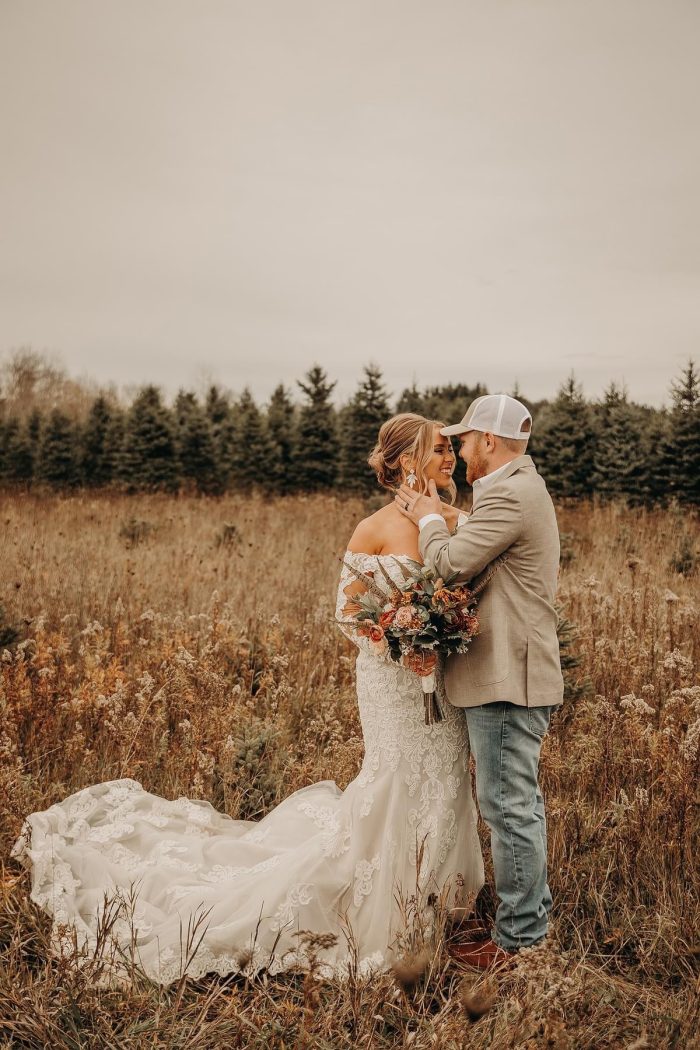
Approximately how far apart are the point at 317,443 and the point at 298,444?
0.65 metres

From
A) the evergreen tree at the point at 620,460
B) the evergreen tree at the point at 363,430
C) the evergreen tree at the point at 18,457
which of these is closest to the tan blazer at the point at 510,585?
the evergreen tree at the point at 620,460

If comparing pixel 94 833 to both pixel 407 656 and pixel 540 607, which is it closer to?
pixel 407 656

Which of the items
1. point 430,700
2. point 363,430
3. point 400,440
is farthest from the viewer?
point 363,430

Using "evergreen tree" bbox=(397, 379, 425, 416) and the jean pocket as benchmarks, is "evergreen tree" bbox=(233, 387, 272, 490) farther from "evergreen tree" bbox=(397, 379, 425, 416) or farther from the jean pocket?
the jean pocket

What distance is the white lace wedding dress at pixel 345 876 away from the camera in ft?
9.85

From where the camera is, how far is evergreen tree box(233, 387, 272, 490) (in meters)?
21.6

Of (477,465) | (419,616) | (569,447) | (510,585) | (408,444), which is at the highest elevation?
(569,447)

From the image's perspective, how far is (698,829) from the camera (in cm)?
346

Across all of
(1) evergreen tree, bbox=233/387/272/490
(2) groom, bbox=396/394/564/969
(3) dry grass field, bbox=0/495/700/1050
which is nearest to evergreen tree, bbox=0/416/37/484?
(1) evergreen tree, bbox=233/387/272/490

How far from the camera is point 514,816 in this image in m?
2.83

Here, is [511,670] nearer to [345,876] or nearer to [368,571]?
[368,571]

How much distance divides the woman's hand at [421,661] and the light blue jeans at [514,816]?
0.29m

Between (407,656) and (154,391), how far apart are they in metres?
21.5

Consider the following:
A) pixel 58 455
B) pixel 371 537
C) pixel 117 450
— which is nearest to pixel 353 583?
pixel 371 537
